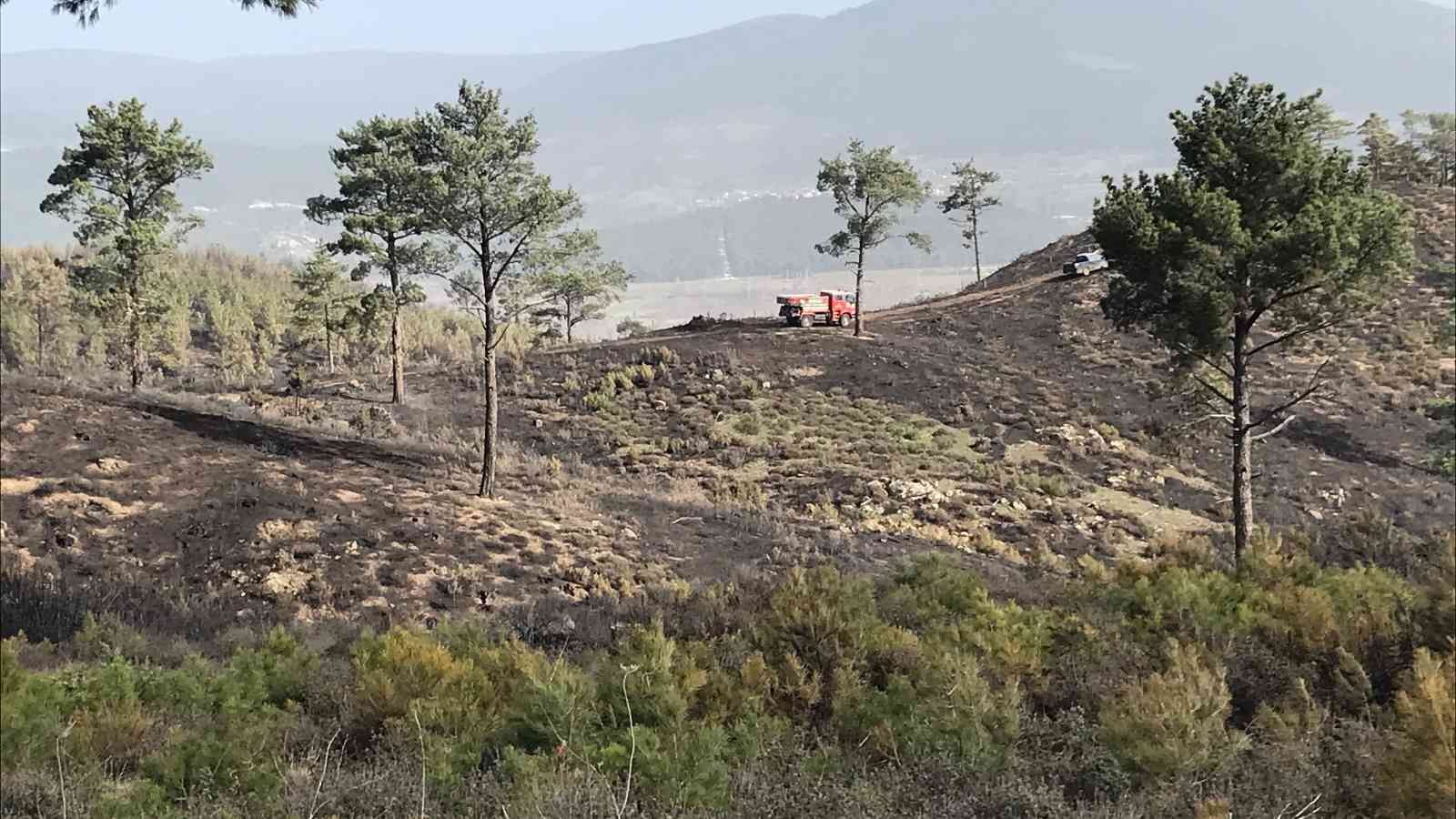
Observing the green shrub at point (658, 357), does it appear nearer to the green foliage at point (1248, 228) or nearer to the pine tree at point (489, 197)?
the pine tree at point (489, 197)

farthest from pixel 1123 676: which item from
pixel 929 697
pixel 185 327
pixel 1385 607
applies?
pixel 185 327

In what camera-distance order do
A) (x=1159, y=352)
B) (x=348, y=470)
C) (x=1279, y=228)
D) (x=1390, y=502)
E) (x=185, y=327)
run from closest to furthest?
(x=1279, y=228), (x=348, y=470), (x=1390, y=502), (x=1159, y=352), (x=185, y=327)

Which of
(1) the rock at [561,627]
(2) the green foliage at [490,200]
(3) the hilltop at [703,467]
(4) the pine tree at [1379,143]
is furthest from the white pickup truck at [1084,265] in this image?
(1) the rock at [561,627]

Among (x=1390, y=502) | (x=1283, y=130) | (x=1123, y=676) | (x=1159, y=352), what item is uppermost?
(x=1283, y=130)

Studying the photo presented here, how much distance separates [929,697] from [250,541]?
48.3ft

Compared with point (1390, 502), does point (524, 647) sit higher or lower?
higher

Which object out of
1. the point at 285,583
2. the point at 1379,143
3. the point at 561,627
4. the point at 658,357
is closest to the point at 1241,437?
the point at 561,627

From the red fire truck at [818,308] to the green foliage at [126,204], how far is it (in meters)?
28.2

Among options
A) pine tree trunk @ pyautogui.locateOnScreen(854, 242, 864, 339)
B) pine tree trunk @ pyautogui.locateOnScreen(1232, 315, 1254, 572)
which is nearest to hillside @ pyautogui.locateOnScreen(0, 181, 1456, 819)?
pine tree trunk @ pyautogui.locateOnScreen(1232, 315, 1254, 572)

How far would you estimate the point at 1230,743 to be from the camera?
5.62m

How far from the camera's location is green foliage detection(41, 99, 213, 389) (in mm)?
28797

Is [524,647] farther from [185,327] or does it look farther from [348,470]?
[185,327]

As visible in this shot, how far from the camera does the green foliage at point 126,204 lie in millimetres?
28797

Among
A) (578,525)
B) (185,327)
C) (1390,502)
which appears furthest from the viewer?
(185,327)
